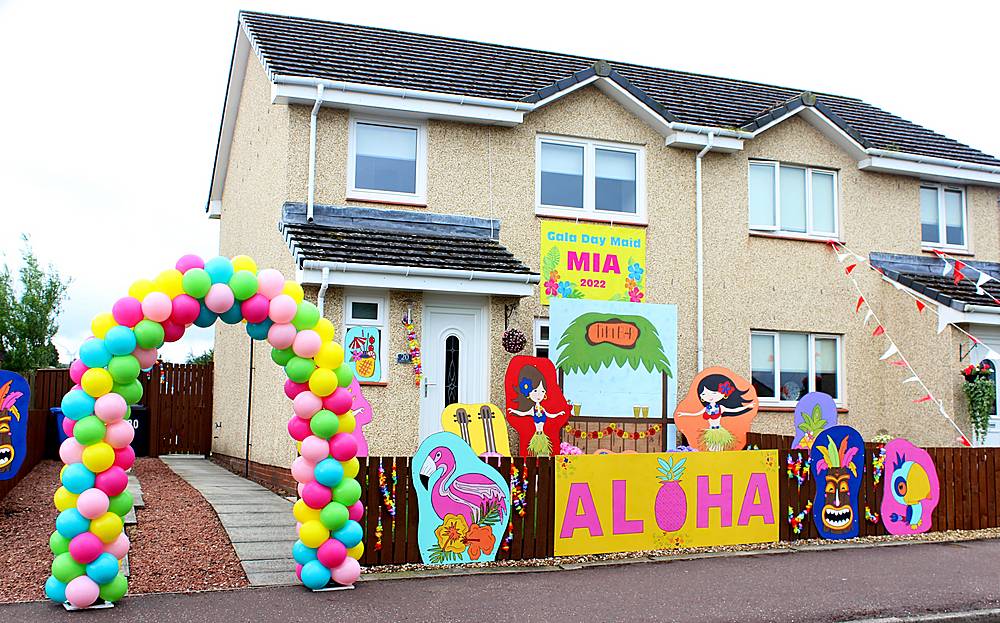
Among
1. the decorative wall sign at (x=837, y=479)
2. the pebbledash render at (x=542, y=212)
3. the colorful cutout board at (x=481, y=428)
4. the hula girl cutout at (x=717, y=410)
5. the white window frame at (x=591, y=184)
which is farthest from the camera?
the white window frame at (x=591, y=184)

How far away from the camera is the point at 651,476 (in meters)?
9.98

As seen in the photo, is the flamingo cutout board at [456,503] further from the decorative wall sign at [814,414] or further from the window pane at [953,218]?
the window pane at [953,218]

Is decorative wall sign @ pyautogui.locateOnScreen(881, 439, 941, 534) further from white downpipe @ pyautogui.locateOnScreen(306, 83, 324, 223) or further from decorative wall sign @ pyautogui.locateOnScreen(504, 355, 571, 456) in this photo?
white downpipe @ pyautogui.locateOnScreen(306, 83, 324, 223)

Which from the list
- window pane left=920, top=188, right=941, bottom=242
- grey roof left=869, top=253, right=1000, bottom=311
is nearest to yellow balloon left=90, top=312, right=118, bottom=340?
grey roof left=869, top=253, right=1000, bottom=311

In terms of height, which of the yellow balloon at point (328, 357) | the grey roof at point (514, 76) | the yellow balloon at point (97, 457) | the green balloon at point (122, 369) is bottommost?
the yellow balloon at point (97, 457)

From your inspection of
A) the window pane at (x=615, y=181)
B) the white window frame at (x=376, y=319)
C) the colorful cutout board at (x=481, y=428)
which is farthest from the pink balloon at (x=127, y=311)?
the window pane at (x=615, y=181)

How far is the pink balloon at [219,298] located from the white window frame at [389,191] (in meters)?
5.95

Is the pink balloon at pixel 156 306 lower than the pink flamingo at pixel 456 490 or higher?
higher

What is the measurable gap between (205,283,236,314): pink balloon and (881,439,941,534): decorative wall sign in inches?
305

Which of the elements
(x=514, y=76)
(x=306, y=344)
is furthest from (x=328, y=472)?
(x=514, y=76)

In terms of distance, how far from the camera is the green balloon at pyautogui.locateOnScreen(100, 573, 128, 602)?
730cm

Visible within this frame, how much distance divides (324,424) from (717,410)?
21.9 ft

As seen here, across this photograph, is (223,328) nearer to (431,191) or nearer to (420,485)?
(431,191)

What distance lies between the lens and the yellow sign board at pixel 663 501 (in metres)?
9.64
